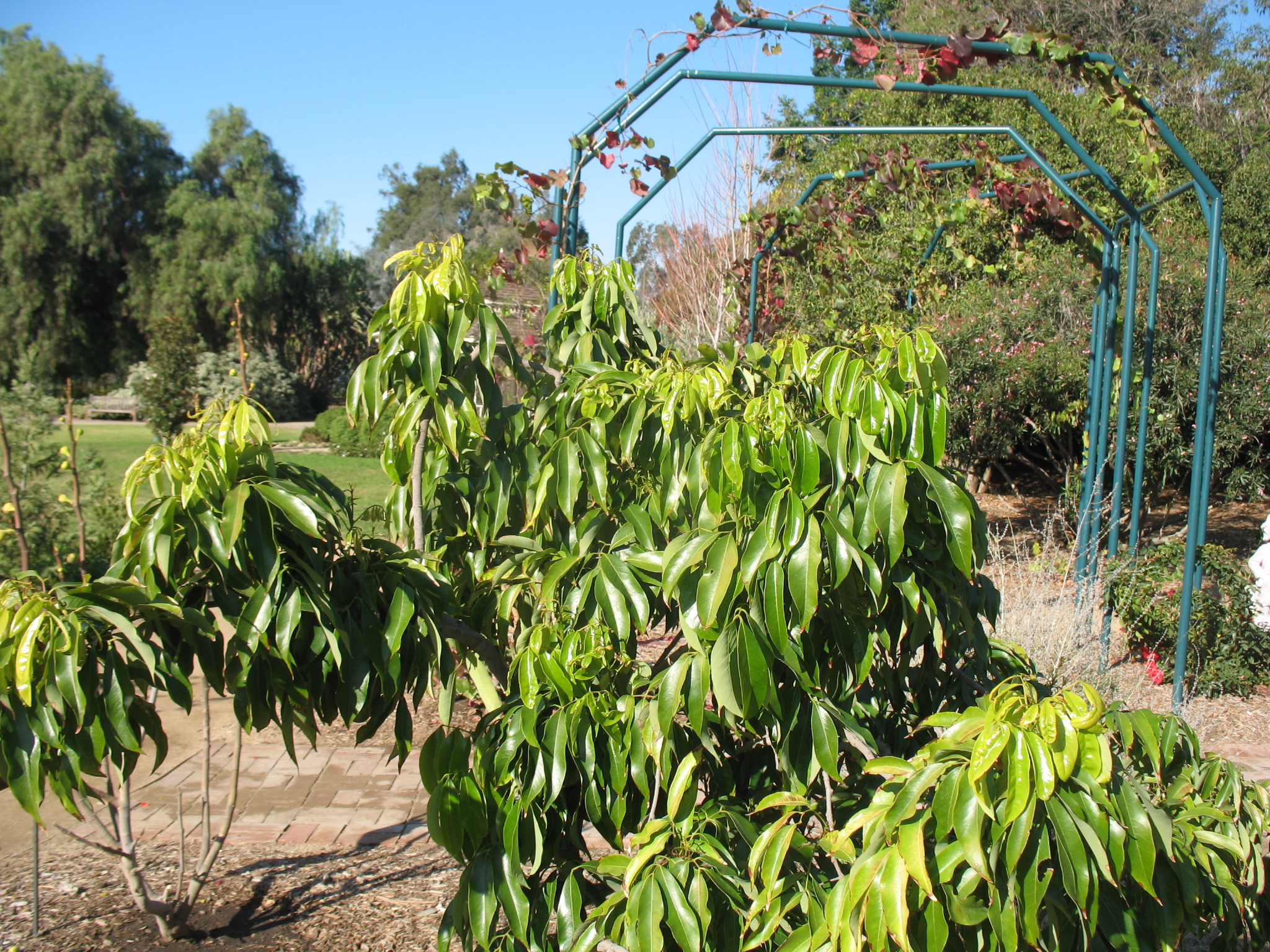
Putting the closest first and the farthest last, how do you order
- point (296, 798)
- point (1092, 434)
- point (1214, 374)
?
point (296, 798), point (1214, 374), point (1092, 434)

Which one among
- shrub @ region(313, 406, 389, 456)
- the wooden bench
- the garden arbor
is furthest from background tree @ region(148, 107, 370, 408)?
the garden arbor

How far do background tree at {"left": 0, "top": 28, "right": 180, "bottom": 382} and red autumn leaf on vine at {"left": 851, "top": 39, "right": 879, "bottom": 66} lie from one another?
83.9 feet

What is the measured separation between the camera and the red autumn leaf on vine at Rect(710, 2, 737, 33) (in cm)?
398

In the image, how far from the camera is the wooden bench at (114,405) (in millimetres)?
23516

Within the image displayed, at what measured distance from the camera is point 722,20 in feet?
13.1

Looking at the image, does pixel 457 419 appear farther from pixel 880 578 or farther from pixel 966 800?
pixel 966 800

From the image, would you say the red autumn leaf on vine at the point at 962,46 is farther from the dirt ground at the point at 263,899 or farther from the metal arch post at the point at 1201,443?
Answer: the dirt ground at the point at 263,899

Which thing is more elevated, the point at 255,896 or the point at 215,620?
the point at 215,620

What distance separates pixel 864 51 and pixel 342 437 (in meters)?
14.2

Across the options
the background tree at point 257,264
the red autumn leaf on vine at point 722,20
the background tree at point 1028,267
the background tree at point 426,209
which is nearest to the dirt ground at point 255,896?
the red autumn leaf on vine at point 722,20

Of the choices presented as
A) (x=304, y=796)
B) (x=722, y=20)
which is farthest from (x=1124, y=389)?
(x=304, y=796)

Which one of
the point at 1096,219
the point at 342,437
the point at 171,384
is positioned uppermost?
the point at 1096,219

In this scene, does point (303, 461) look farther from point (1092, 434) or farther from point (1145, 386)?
point (1145, 386)

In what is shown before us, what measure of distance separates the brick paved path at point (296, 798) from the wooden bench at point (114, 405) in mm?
21757
